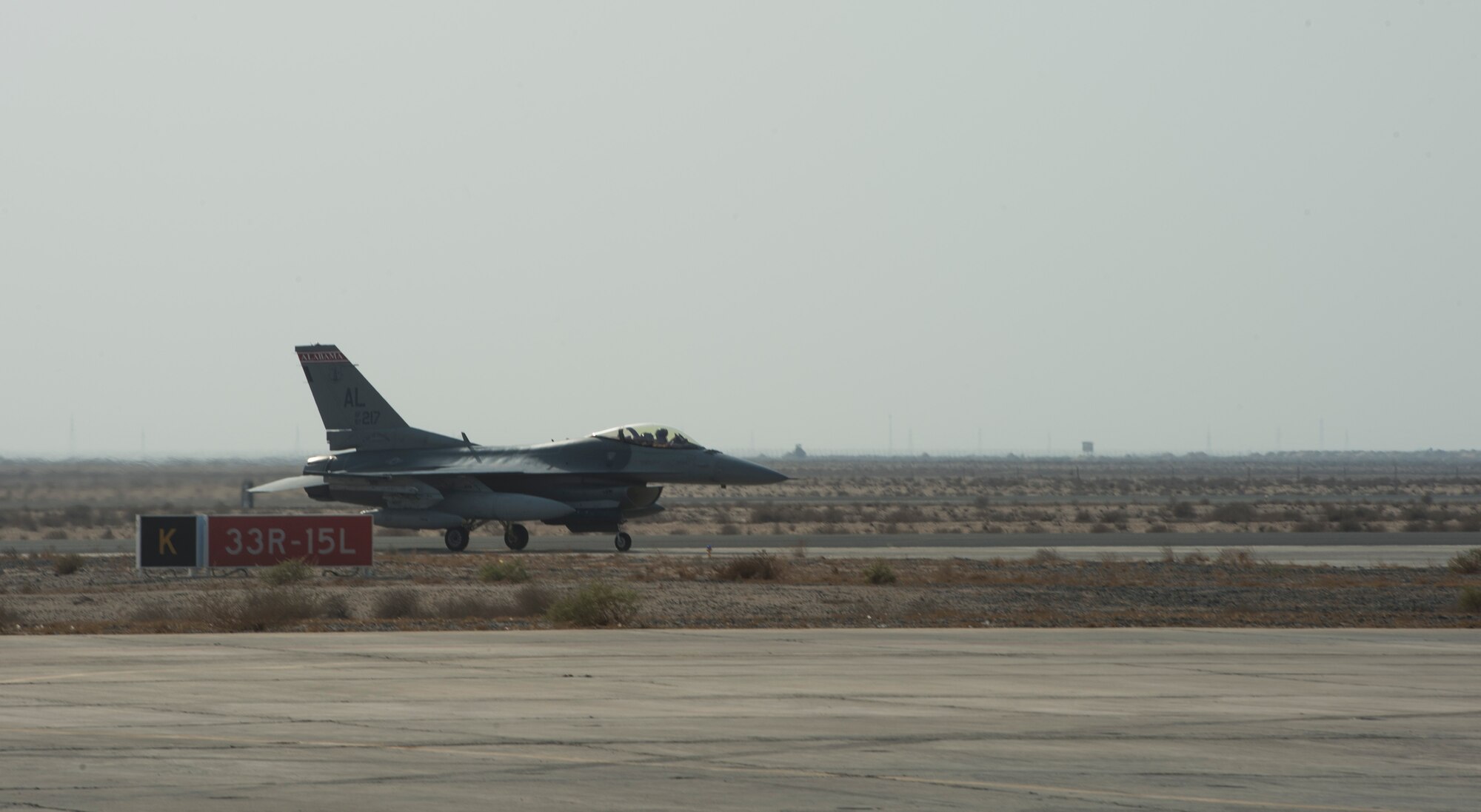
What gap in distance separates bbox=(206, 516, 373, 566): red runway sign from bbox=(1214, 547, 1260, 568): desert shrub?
18.6 meters

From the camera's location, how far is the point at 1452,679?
52.1 ft

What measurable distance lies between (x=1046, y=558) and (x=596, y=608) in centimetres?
1696

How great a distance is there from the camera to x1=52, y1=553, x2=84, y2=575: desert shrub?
3356 cm

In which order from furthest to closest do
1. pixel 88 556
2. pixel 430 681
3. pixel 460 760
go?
1. pixel 88 556
2. pixel 430 681
3. pixel 460 760

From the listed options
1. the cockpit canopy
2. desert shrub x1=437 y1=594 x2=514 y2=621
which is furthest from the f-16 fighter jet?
desert shrub x1=437 y1=594 x2=514 y2=621

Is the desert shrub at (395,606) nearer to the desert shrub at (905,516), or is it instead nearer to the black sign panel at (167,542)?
the black sign panel at (167,542)

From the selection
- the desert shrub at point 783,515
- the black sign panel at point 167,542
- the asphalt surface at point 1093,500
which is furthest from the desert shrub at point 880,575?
the asphalt surface at point 1093,500

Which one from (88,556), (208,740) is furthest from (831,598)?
(88,556)

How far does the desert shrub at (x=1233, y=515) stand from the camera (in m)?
59.0

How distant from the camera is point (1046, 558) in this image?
36125 millimetres

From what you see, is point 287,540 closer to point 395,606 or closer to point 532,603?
point 395,606

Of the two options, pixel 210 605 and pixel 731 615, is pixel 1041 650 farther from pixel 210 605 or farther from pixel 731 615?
pixel 210 605

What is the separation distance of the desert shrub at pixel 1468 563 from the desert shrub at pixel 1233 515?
23951 mm

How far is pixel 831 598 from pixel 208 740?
621 inches
